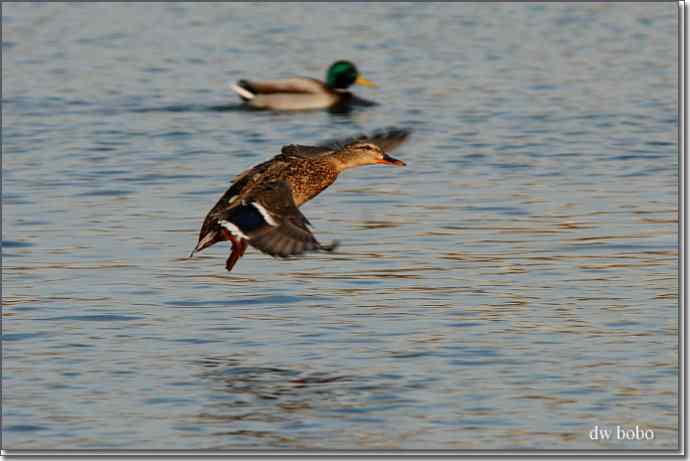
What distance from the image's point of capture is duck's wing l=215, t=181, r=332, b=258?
8641mm

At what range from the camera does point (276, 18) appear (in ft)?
97.0

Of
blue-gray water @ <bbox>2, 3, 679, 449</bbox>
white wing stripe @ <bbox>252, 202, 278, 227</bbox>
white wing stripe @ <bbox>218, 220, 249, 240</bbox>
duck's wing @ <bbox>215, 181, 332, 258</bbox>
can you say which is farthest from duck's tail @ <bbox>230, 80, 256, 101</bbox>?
white wing stripe @ <bbox>218, 220, 249, 240</bbox>

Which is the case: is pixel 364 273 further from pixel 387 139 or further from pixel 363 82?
pixel 363 82

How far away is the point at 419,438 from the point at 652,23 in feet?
69.7

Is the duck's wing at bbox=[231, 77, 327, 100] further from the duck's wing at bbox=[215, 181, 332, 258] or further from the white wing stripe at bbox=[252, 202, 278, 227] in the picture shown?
the white wing stripe at bbox=[252, 202, 278, 227]

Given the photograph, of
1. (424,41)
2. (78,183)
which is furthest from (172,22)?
(78,183)

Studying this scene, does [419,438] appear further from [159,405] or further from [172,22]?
[172,22]

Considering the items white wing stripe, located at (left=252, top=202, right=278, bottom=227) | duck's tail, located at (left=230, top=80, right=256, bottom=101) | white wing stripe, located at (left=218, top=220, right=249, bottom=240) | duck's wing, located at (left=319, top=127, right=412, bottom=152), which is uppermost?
white wing stripe, located at (left=252, top=202, right=278, bottom=227)

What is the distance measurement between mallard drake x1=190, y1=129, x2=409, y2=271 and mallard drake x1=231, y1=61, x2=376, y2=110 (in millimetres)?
9149

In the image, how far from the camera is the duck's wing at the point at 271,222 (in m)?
8.64

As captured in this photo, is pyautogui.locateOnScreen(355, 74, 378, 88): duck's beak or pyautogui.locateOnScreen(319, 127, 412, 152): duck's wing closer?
pyautogui.locateOnScreen(319, 127, 412, 152): duck's wing

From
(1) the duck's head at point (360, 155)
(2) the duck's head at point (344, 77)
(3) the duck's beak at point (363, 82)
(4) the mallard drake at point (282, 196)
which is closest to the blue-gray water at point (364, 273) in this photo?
(3) the duck's beak at point (363, 82)

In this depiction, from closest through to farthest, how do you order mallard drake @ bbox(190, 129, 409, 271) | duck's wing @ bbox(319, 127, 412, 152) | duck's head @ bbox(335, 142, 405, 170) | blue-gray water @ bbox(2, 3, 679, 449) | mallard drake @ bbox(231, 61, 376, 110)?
1. blue-gray water @ bbox(2, 3, 679, 449)
2. mallard drake @ bbox(190, 129, 409, 271)
3. duck's head @ bbox(335, 142, 405, 170)
4. duck's wing @ bbox(319, 127, 412, 152)
5. mallard drake @ bbox(231, 61, 376, 110)

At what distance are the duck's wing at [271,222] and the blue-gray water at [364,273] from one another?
636 mm
